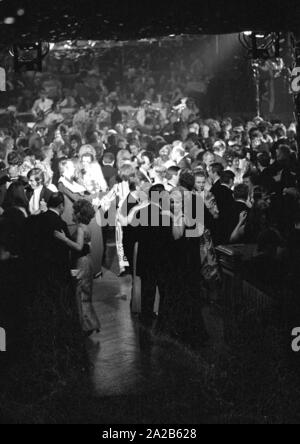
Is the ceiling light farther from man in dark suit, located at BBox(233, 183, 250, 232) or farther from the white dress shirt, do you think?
man in dark suit, located at BBox(233, 183, 250, 232)

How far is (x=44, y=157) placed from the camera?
1748cm

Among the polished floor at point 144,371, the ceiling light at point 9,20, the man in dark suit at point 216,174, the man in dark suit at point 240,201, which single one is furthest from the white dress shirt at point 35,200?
the ceiling light at point 9,20

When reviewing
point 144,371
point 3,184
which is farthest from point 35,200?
point 144,371

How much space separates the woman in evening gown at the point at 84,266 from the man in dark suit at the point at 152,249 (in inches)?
25.1

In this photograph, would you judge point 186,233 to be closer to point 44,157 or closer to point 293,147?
point 44,157

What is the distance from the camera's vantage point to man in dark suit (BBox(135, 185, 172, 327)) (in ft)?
33.7

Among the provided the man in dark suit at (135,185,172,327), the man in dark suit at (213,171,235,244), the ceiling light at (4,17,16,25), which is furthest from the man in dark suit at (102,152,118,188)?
the ceiling light at (4,17,16,25)

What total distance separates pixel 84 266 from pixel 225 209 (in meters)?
2.59

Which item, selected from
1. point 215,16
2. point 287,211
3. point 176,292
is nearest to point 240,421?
point 176,292

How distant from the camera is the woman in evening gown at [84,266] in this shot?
10078mm

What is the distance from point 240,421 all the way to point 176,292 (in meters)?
3.12

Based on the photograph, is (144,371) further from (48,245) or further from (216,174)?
(216,174)

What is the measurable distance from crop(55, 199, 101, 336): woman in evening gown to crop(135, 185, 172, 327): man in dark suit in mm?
638

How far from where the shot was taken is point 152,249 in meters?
10.3
